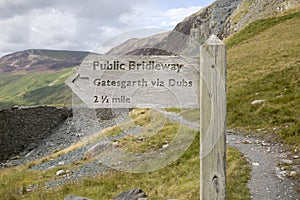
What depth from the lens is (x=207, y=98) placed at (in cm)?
343

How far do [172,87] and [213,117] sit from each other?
0.58m

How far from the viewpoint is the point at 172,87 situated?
3.47 meters

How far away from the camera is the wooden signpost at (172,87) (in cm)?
342

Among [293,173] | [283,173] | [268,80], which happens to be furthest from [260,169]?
[268,80]

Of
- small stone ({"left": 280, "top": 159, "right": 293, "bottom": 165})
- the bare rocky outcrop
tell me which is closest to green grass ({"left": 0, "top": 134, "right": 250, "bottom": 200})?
small stone ({"left": 280, "top": 159, "right": 293, "bottom": 165})

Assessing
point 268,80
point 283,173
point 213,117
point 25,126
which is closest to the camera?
point 213,117

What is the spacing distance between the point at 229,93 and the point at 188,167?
1042 centimetres

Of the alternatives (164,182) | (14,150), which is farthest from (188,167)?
(14,150)

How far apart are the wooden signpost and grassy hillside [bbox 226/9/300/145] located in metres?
7.35

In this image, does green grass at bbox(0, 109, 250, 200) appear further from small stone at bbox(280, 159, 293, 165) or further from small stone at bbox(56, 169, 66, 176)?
small stone at bbox(56, 169, 66, 176)

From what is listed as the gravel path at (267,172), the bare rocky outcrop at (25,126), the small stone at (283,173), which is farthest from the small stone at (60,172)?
the bare rocky outcrop at (25,126)

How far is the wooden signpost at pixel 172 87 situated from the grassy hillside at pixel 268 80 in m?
7.35

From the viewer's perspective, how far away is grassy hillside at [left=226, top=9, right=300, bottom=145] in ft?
40.6

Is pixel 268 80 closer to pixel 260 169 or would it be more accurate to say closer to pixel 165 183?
pixel 260 169
